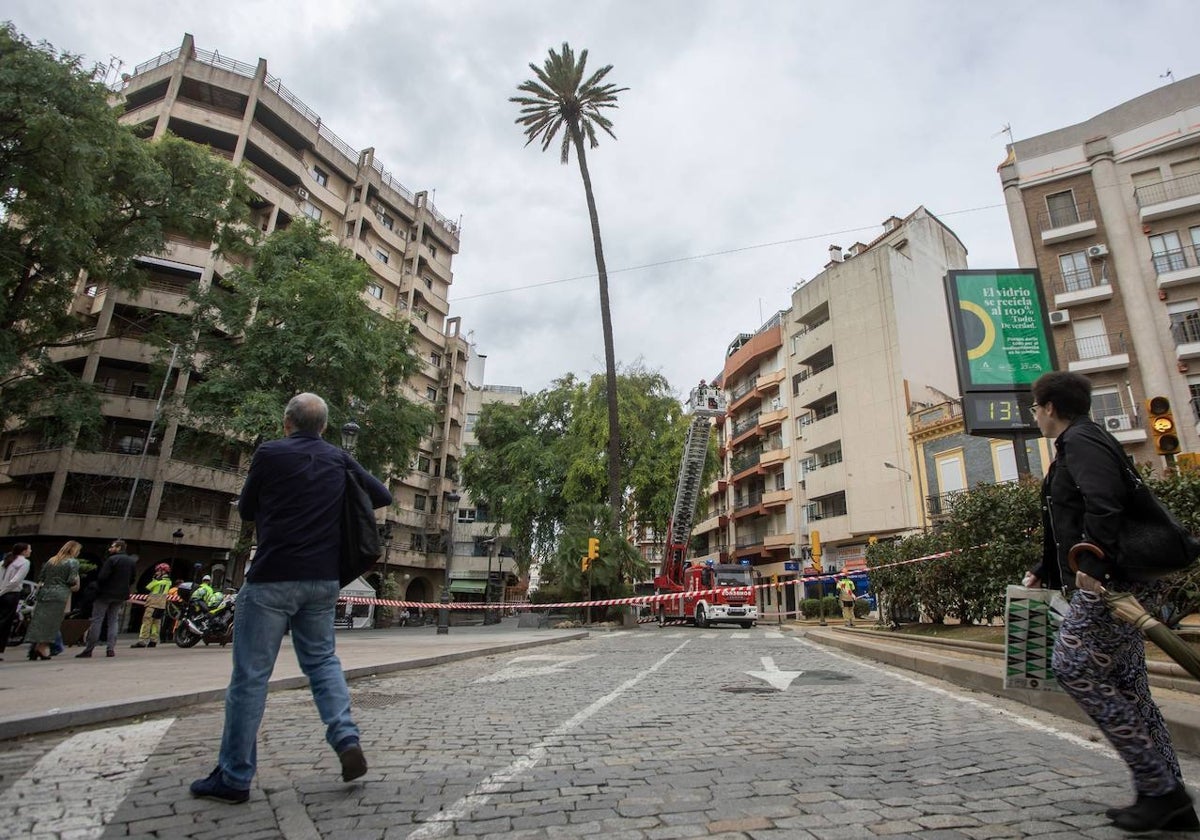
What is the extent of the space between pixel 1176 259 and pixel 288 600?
108 ft

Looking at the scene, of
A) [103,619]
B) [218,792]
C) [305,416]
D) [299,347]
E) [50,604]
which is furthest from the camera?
[299,347]

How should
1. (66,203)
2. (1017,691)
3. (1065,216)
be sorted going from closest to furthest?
(1017,691), (66,203), (1065,216)

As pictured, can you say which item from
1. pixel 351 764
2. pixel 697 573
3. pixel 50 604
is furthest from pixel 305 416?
pixel 697 573

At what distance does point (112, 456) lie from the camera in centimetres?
2834

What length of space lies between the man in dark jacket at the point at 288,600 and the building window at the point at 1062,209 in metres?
32.8

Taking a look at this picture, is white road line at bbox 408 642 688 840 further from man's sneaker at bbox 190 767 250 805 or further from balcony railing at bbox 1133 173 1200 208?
balcony railing at bbox 1133 173 1200 208

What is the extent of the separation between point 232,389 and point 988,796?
23.5 m

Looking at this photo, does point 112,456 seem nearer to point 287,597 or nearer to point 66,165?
point 66,165

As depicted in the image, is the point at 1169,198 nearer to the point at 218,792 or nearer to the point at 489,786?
the point at 489,786

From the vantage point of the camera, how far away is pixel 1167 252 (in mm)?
25969

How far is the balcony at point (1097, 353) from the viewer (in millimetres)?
25609

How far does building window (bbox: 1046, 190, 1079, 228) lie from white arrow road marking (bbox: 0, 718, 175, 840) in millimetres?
33632

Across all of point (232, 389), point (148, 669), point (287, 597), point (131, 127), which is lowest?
point (148, 669)

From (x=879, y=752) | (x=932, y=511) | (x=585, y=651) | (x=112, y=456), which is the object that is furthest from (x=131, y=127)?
(x=932, y=511)
